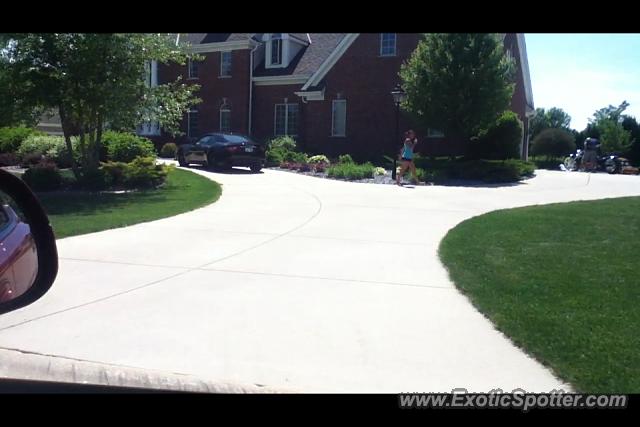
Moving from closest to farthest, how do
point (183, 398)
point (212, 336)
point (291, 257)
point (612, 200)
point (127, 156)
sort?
point (183, 398)
point (212, 336)
point (291, 257)
point (612, 200)
point (127, 156)

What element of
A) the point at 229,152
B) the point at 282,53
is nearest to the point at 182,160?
the point at 229,152

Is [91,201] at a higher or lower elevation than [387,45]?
lower

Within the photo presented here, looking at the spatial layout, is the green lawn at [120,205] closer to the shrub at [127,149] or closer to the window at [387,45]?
the shrub at [127,149]

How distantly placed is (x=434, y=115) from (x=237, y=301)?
17.2 meters

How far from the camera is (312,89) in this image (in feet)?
96.4

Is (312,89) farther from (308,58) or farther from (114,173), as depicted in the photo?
(114,173)

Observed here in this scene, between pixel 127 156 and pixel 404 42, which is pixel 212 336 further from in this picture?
pixel 404 42

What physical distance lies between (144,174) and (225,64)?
1750cm

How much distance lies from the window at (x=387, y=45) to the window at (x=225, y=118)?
9.28 meters

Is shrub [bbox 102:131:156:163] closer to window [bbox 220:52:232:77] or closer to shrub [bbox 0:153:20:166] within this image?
shrub [bbox 0:153:20:166]

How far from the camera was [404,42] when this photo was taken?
2764 centimetres

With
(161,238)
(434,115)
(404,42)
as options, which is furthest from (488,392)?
(404,42)

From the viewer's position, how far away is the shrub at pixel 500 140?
23406mm

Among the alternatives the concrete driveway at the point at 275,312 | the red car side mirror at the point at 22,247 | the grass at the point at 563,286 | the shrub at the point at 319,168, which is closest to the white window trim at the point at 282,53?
the shrub at the point at 319,168
